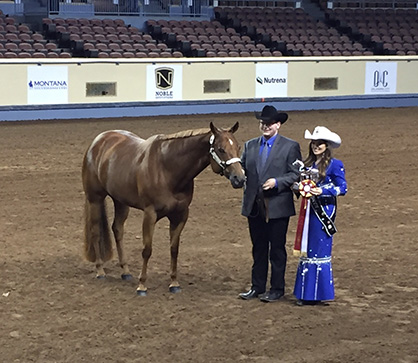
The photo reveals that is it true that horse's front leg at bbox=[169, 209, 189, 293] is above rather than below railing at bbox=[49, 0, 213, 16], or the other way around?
below

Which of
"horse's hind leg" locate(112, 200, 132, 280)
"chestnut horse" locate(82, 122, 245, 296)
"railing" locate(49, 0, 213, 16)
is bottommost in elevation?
"horse's hind leg" locate(112, 200, 132, 280)

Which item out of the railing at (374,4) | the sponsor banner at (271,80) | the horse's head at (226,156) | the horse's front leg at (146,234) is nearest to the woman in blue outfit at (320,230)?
the horse's head at (226,156)

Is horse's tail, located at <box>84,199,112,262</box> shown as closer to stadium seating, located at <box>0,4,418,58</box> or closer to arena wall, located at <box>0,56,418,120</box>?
arena wall, located at <box>0,56,418,120</box>

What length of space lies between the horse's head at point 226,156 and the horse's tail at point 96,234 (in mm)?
1790

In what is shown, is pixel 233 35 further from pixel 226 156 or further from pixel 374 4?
pixel 226 156

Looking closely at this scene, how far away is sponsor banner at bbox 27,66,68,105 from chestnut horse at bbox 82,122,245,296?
538 inches

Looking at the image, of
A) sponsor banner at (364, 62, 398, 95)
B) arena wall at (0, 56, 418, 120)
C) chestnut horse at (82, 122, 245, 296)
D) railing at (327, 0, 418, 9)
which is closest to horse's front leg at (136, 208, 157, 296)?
chestnut horse at (82, 122, 245, 296)

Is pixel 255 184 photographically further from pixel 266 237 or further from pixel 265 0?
pixel 265 0

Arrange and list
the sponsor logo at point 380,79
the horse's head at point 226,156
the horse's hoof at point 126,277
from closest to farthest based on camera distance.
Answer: the horse's head at point 226,156, the horse's hoof at point 126,277, the sponsor logo at point 380,79

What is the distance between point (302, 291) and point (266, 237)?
0.63 metres

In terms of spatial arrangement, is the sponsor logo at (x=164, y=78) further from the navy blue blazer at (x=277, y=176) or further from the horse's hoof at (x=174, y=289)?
the navy blue blazer at (x=277, y=176)

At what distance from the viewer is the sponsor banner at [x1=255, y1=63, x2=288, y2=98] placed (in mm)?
25094

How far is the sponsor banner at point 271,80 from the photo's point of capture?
25094 mm

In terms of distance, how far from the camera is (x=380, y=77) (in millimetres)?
27125
